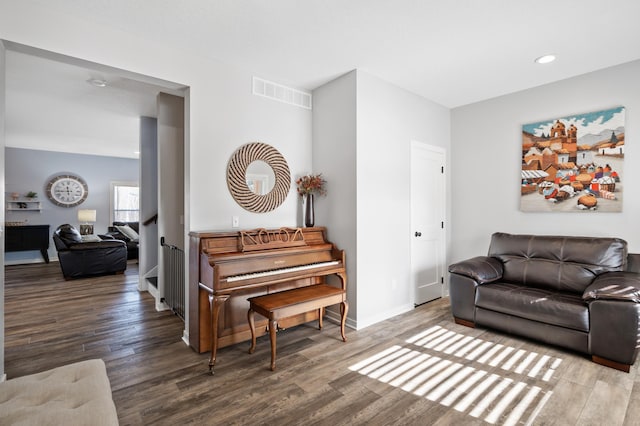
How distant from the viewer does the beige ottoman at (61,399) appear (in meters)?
1.19

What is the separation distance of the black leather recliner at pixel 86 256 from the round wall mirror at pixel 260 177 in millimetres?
4198

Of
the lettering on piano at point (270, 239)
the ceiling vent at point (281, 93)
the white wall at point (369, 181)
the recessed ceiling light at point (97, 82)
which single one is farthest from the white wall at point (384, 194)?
the recessed ceiling light at point (97, 82)

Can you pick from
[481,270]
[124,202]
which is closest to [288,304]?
[481,270]

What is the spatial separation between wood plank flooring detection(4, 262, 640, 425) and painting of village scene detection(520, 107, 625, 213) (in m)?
1.70

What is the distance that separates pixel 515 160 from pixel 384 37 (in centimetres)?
247

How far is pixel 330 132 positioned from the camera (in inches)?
142

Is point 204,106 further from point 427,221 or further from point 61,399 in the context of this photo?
point 427,221

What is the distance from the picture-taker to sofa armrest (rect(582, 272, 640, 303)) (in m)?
2.42

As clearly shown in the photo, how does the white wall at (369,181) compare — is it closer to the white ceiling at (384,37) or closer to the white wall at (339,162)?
the white wall at (339,162)

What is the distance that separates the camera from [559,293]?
9.96 feet

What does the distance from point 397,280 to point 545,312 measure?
1.45 meters

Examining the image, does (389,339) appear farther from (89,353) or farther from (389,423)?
(89,353)

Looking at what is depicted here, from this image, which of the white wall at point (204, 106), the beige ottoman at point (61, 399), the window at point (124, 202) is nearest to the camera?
the beige ottoman at point (61, 399)

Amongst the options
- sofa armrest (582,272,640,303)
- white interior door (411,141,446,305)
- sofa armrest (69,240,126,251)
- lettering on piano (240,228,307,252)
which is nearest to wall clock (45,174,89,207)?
sofa armrest (69,240,126,251)
